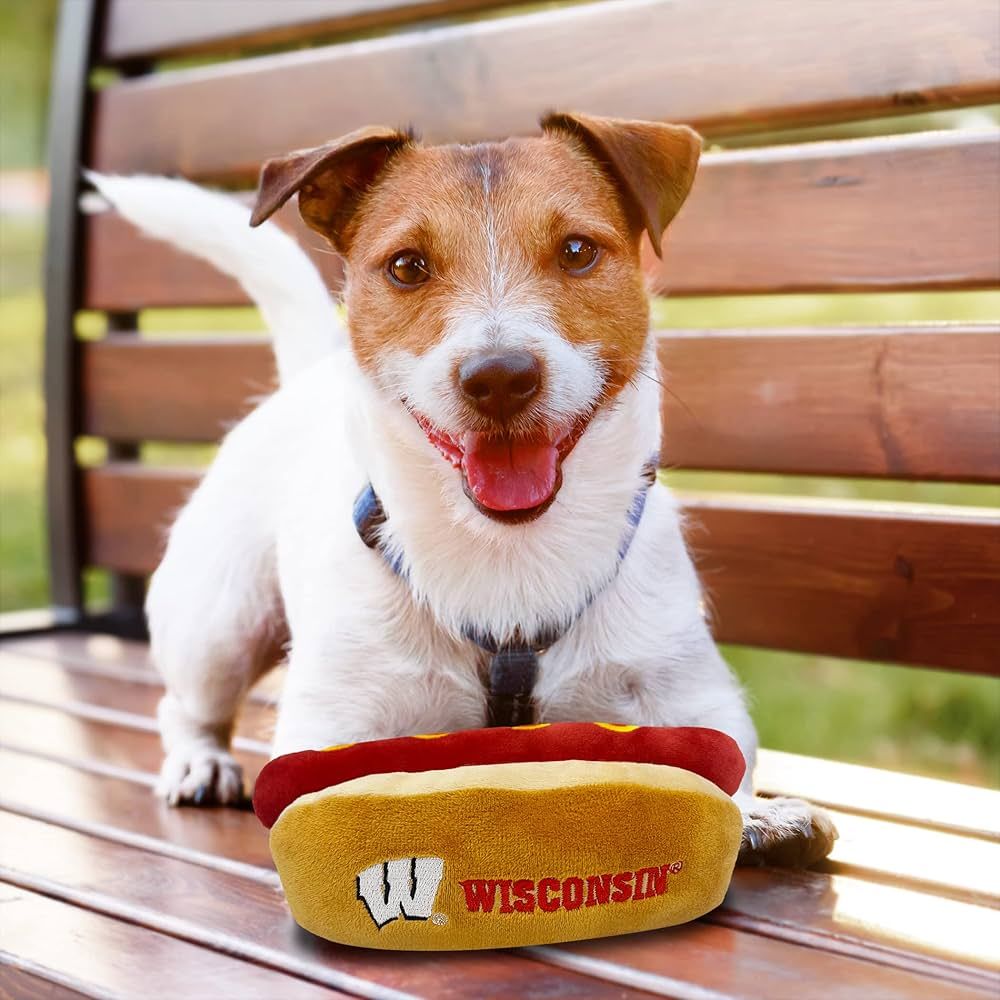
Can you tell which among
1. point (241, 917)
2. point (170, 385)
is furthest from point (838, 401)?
point (170, 385)

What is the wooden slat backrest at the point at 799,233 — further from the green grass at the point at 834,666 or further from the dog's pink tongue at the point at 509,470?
the dog's pink tongue at the point at 509,470

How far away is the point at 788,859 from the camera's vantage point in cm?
160

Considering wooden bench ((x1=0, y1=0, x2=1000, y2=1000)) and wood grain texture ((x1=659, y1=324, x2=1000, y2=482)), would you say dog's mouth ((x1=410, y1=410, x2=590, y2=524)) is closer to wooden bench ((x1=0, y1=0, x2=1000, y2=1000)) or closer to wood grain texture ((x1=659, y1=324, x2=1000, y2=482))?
wooden bench ((x1=0, y1=0, x2=1000, y2=1000))

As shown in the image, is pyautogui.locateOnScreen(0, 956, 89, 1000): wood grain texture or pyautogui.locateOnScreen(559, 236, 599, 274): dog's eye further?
pyautogui.locateOnScreen(559, 236, 599, 274): dog's eye

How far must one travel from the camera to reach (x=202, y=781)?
1.92 m

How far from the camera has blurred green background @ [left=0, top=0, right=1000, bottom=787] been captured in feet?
12.4

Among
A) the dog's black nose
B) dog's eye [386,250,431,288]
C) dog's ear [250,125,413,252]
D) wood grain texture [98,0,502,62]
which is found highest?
wood grain texture [98,0,502,62]

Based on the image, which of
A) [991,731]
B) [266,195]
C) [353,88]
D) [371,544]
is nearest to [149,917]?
[371,544]

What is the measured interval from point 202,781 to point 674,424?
101 centimetres

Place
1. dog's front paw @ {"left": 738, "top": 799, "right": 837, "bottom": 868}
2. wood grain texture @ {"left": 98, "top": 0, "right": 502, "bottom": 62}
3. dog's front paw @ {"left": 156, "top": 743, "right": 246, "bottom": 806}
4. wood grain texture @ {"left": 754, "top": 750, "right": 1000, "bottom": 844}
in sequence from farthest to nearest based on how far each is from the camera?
1. wood grain texture @ {"left": 98, "top": 0, "right": 502, "bottom": 62}
2. dog's front paw @ {"left": 156, "top": 743, "right": 246, "bottom": 806}
3. wood grain texture @ {"left": 754, "top": 750, "right": 1000, "bottom": 844}
4. dog's front paw @ {"left": 738, "top": 799, "right": 837, "bottom": 868}

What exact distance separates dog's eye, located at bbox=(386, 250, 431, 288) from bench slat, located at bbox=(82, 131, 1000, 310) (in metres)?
0.41

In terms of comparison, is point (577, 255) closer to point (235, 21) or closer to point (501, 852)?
point (501, 852)

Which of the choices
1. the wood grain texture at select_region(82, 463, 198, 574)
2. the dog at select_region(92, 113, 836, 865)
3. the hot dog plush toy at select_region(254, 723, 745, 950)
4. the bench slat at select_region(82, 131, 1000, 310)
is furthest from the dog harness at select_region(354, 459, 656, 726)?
the wood grain texture at select_region(82, 463, 198, 574)

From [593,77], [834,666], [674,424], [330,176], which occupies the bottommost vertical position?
[834,666]
